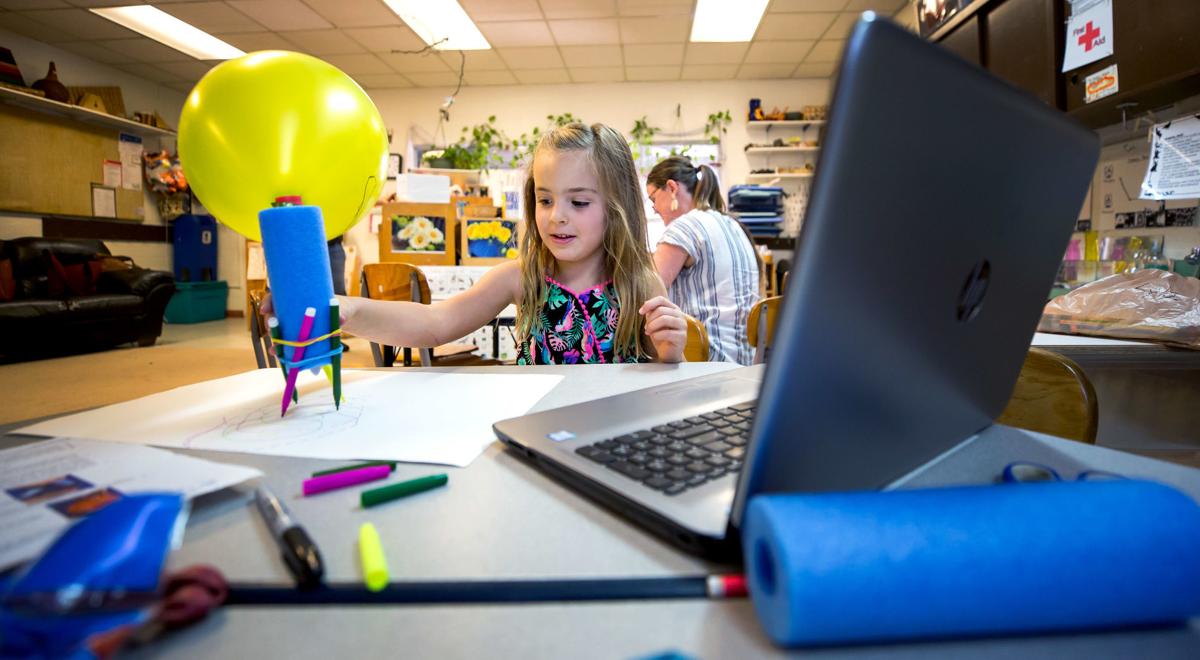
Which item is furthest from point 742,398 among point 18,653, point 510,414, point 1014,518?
point 18,653

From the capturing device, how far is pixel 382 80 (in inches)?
215

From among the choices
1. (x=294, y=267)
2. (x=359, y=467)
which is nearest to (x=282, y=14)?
(x=294, y=267)

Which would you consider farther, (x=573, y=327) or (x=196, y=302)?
(x=196, y=302)

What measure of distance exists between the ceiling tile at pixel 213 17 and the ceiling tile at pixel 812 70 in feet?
14.2

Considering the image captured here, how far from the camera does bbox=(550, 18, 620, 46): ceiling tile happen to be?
4.19 metres

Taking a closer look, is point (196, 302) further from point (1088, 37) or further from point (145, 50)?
point (1088, 37)

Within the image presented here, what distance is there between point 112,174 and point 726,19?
5.56m

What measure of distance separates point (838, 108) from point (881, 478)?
0.23m

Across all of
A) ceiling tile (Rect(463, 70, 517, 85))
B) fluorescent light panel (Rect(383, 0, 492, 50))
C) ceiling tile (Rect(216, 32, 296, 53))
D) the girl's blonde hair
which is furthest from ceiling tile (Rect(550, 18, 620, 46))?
the girl's blonde hair

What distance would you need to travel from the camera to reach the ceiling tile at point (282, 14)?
3865 mm

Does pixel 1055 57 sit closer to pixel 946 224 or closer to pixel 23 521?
pixel 946 224

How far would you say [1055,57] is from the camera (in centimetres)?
135

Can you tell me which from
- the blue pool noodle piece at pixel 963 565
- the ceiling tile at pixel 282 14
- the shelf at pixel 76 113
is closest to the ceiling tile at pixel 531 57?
the ceiling tile at pixel 282 14

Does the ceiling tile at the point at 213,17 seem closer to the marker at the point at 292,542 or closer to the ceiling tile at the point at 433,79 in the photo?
the ceiling tile at the point at 433,79
